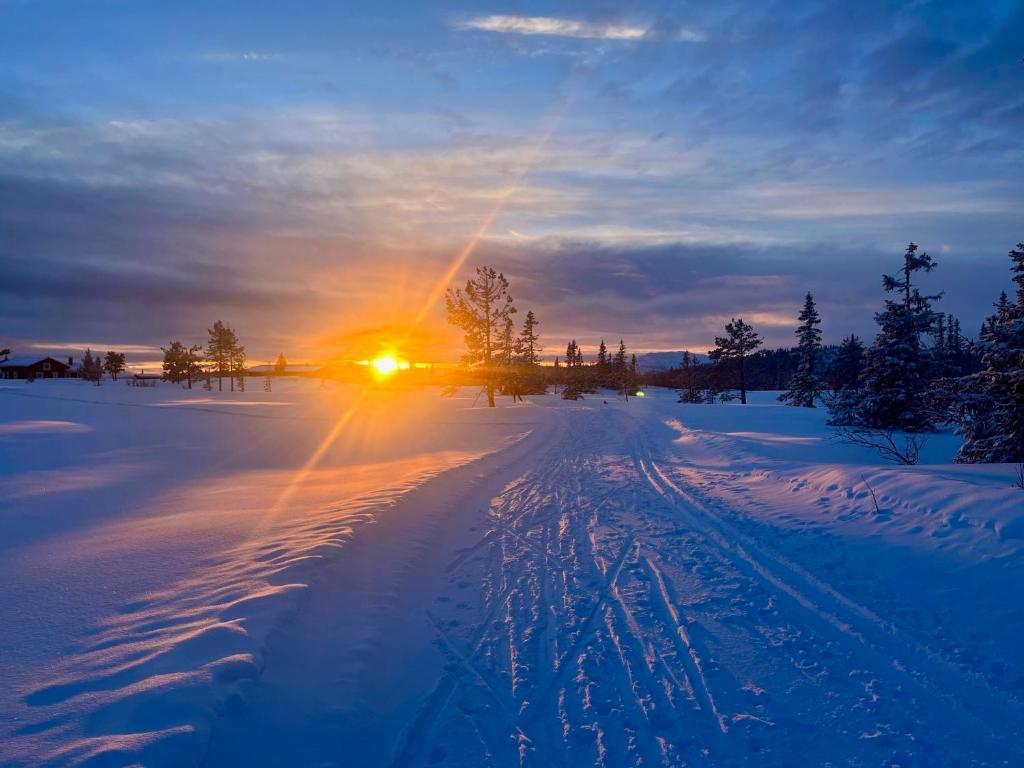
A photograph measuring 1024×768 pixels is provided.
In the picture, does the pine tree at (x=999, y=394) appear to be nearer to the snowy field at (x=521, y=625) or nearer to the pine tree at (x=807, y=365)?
the snowy field at (x=521, y=625)

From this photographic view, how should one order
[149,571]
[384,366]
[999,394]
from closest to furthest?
[149,571] → [999,394] → [384,366]

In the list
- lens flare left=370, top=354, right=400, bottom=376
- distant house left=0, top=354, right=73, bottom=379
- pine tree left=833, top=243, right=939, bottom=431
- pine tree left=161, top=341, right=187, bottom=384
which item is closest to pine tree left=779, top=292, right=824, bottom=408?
pine tree left=833, top=243, right=939, bottom=431

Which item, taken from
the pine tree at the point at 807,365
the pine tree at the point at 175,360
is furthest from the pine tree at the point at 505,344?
the pine tree at the point at 175,360

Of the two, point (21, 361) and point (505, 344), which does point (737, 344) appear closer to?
point (505, 344)

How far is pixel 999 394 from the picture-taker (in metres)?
16.2

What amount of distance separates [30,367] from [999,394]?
4967 inches

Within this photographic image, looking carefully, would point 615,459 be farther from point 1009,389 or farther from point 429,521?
point 1009,389

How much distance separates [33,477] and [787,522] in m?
17.4

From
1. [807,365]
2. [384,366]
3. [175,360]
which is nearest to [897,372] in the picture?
[807,365]

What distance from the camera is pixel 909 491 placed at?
27.7ft

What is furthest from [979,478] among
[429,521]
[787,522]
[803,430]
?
[803,430]

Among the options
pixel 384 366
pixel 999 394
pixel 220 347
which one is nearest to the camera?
pixel 999 394

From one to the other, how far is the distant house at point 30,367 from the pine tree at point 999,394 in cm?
12404

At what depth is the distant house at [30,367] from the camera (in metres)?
89.5
